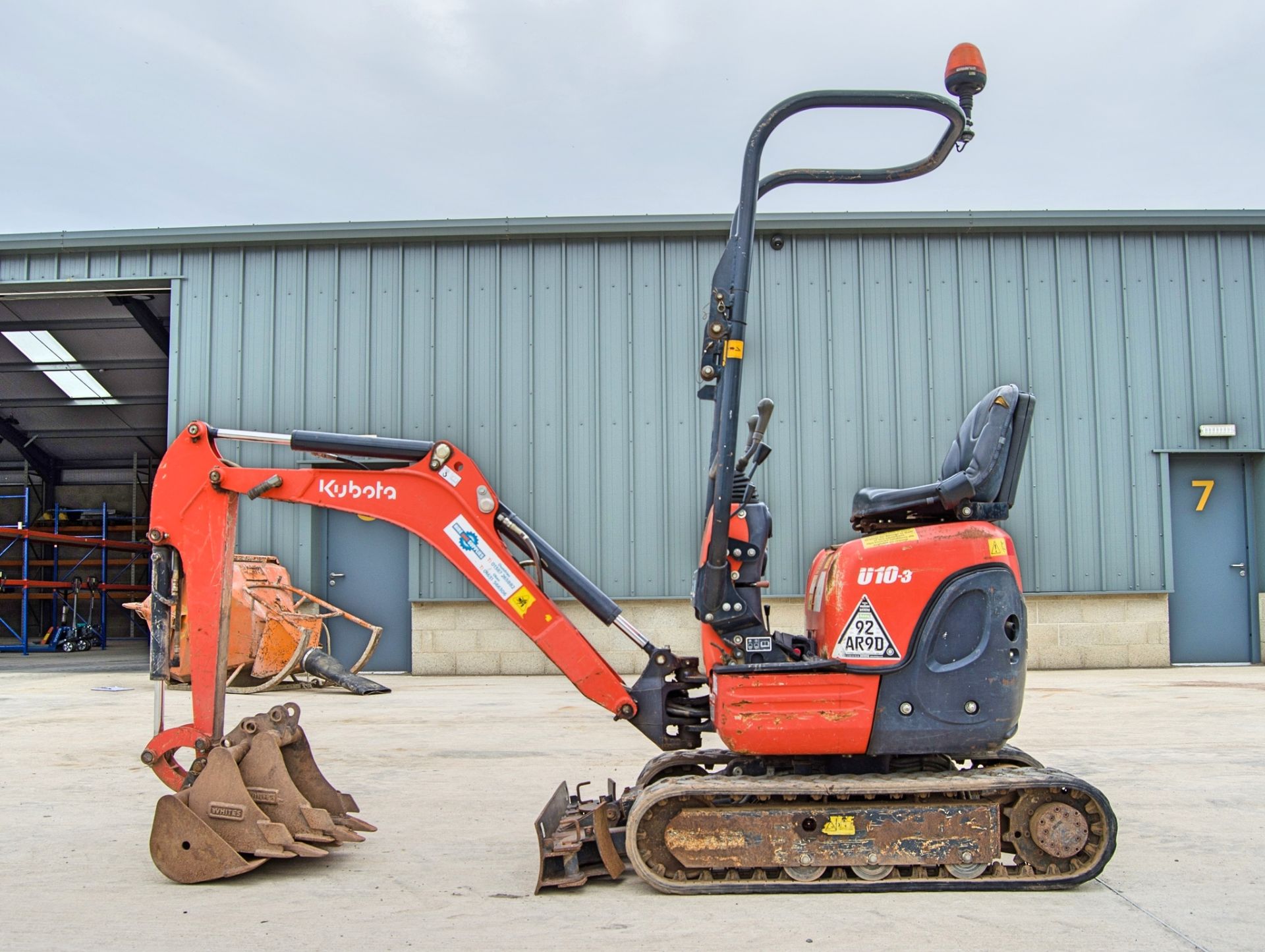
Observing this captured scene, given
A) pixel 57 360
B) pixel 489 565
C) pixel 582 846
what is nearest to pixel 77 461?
pixel 57 360

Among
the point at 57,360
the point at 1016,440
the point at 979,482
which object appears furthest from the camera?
the point at 57,360

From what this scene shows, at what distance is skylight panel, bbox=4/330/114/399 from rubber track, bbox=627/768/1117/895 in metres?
20.2

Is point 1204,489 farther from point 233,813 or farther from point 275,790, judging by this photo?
point 233,813

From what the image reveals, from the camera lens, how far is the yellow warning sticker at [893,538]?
4.71 metres

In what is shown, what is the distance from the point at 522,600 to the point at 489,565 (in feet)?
0.79

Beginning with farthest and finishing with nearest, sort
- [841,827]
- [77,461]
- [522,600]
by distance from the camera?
[77,461] < [522,600] < [841,827]

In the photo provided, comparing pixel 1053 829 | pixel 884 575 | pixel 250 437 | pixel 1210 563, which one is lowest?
pixel 1053 829

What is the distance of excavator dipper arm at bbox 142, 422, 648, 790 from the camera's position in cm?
510

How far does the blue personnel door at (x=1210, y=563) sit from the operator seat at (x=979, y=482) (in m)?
11.6

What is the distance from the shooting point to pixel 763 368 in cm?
1500

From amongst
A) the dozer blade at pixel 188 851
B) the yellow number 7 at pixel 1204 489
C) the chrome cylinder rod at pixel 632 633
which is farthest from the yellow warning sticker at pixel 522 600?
the yellow number 7 at pixel 1204 489

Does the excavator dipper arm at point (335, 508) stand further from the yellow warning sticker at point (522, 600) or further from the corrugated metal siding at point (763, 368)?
the corrugated metal siding at point (763, 368)

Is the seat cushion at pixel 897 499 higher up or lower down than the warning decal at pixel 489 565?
higher up

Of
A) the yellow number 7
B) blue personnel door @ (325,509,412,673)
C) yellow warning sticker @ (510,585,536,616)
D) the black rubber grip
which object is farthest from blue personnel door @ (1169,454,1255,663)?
the black rubber grip
